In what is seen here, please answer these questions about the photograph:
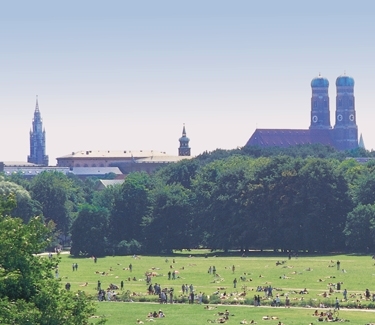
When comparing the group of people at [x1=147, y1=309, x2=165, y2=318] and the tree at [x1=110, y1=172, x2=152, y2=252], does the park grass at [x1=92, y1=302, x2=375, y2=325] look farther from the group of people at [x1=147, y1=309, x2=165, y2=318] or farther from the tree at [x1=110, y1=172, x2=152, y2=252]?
the tree at [x1=110, y1=172, x2=152, y2=252]

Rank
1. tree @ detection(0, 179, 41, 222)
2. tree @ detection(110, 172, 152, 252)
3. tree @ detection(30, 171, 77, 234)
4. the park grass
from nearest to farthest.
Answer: the park grass, tree @ detection(110, 172, 152, 252), tree @ detection(0, 179, 41, 222), tree @ detection(30, 171, 77, 234)

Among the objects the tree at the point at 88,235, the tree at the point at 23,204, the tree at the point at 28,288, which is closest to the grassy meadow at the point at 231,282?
the tree at the point at 88,235

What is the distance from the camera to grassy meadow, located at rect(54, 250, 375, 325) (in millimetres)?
67312

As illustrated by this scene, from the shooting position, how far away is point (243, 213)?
4862 inches

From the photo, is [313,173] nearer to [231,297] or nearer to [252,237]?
[252,237]

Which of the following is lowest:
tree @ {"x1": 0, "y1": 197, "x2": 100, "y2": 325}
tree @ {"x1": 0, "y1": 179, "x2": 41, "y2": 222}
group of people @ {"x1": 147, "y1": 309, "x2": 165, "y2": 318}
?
group of people @ {"x1": 147, "y1": 309, "x2": 165, "y2": 318}

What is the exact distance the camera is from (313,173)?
12350 centimetres

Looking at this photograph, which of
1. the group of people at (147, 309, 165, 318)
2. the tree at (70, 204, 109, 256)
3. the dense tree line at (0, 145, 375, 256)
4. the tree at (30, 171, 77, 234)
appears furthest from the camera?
the tree at (30, 171, 77, 234)

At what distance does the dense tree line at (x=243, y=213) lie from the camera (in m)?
118

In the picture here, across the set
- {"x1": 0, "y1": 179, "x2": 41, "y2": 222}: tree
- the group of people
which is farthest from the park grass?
{"x1": 0, "y1": 179, "x2": 41, "y2": 222}: tree

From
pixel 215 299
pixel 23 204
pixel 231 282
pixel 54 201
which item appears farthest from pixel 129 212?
pixel 215 299

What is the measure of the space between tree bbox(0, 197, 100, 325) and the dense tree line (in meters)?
78.4

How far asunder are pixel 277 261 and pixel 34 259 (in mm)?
70391

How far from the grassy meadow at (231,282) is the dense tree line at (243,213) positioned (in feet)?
10.8
